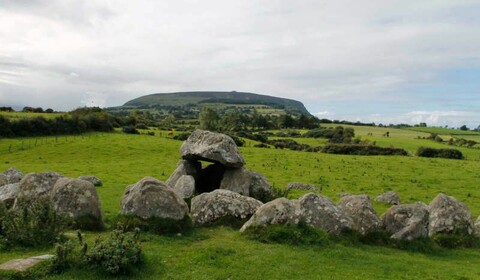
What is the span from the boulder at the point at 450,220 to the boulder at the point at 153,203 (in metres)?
11.6

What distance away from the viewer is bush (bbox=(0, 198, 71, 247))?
1437 centimetres

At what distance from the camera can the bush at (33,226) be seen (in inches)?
566

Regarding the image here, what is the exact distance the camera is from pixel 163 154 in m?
61.0

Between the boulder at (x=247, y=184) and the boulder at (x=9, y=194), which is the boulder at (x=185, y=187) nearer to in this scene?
the boulder at (x=247, y=184)

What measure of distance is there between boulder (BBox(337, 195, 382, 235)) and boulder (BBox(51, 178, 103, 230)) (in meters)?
10.4

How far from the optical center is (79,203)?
1714cm

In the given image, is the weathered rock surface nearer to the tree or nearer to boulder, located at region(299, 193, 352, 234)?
boulder, located at region(299, 193, 352, 234)

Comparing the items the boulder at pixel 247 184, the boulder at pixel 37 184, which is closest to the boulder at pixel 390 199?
the boulder at pixel 247 184

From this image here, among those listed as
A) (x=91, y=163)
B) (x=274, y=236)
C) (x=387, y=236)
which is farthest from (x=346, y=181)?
(x=91, y=163)

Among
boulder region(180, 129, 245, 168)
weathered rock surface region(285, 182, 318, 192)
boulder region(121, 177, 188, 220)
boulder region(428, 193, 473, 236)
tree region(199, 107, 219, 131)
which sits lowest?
weathered rock surface region(285, 182, 318, 192)

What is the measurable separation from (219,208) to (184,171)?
9717 millimetres

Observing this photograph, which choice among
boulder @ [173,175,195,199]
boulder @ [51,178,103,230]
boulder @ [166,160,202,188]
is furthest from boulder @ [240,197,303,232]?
boulder @ [166,160,202,188]

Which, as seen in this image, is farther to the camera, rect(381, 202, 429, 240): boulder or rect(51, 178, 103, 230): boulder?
rect(381, 202, 429, 240): boulder

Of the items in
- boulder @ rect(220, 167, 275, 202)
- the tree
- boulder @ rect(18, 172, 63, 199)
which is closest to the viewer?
boulder @ rect(18, 172, 63, 199)
